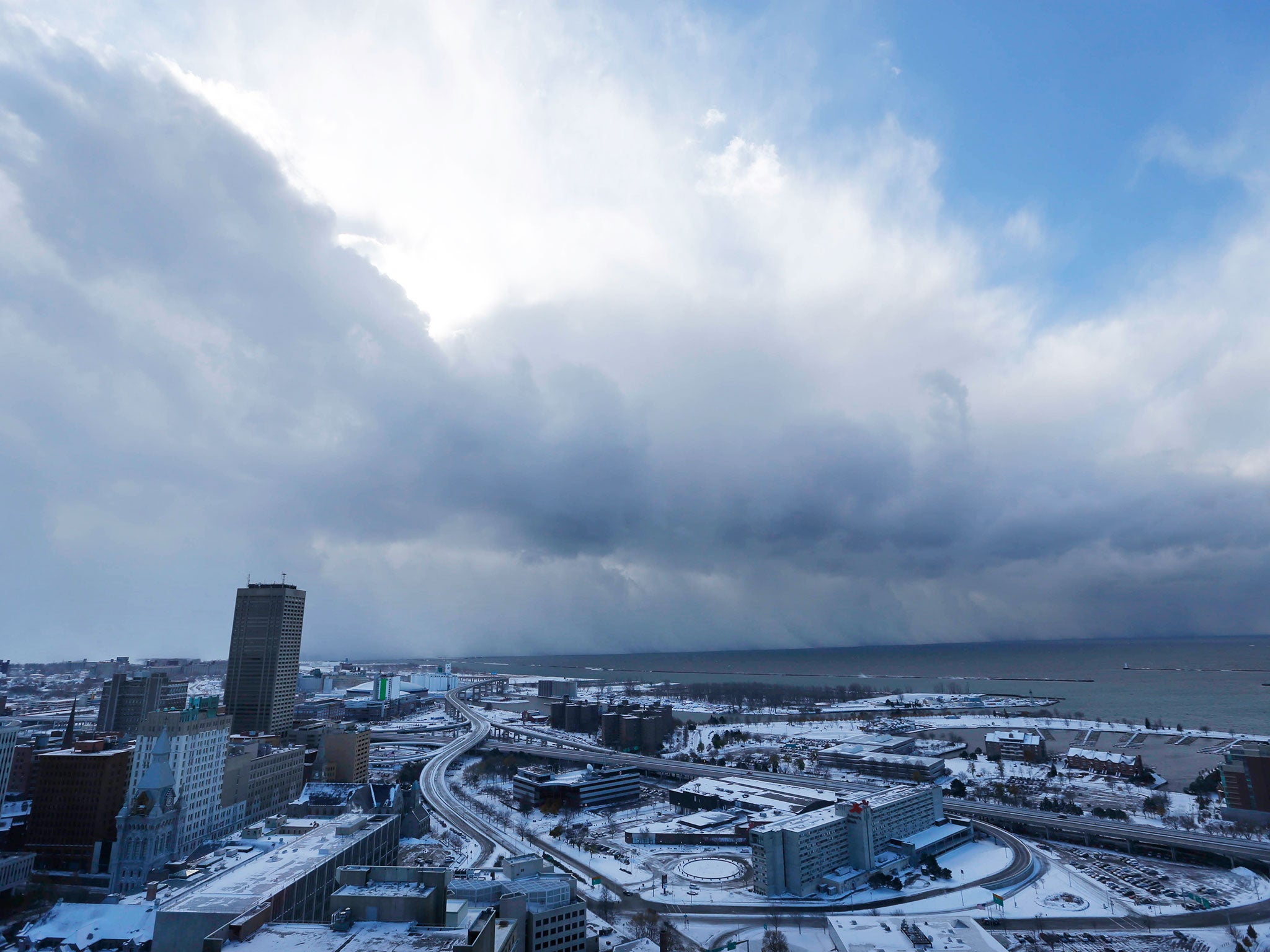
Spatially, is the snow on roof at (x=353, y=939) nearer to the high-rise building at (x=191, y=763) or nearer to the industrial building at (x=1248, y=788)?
the high-rise building at (x=191, y=763)

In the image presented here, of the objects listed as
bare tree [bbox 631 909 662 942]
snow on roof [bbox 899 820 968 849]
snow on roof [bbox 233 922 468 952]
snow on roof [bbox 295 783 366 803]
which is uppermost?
snow on roof [bbox 233 922 468 952]

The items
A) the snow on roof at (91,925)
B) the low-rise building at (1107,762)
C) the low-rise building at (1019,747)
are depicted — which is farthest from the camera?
the low-rise building at (1019,747)

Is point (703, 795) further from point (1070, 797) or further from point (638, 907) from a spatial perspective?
point (1070, 797)

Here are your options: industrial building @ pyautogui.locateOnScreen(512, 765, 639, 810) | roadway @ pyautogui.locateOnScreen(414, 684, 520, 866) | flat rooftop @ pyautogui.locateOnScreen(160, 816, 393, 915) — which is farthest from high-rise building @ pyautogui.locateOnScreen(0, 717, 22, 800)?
industrial building @ pyautogui.locateOnScreen(512, 765, 639, 810)

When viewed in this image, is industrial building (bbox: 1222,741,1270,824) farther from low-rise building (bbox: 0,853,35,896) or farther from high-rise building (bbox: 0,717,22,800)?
high-rise building (bbox: 0,717,22,800)

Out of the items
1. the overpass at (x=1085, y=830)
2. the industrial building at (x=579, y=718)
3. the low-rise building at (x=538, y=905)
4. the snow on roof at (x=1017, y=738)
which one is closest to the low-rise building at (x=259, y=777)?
the low-rise building at (x=538, y=905)
